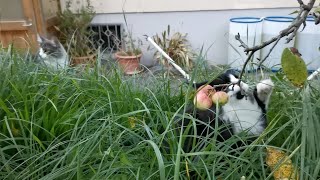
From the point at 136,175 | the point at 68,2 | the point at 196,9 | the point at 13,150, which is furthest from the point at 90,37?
the point at 136,175

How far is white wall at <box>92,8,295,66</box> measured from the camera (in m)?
3.81

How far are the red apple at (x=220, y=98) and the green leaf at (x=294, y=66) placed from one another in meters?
0.16

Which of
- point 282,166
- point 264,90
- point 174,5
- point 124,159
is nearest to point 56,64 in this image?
point 124,159

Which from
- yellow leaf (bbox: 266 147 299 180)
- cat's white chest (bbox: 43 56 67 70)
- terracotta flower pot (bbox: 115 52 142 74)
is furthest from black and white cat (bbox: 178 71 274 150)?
cat's white chest (bbox: 43 56 67 70)

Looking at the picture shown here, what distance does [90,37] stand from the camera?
3.88 metres

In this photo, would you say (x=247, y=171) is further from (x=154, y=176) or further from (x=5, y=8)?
(x=5, y=8)

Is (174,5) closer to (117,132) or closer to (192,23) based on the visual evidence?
(192,23)

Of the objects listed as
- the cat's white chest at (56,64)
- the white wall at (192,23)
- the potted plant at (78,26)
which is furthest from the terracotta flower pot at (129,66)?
the white wall at (192,23)

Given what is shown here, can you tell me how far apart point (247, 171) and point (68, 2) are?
3.65 m

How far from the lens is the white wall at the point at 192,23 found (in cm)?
381

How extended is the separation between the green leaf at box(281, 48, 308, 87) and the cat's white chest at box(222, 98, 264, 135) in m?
0.16

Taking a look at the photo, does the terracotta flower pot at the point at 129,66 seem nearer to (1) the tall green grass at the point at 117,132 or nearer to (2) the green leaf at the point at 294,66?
(1) the tall green grass at the point at 117,132

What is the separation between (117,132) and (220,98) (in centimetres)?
31

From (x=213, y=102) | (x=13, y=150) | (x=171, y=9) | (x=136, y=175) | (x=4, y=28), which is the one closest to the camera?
(x=136, y=175)
